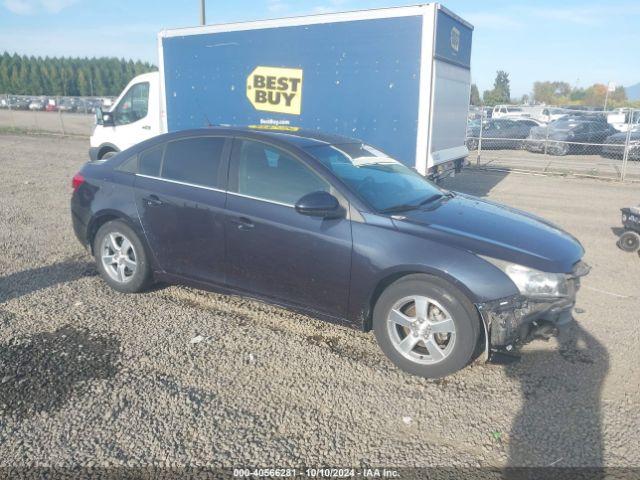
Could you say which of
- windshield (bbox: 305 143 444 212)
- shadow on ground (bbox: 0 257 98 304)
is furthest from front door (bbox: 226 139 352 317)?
shadow on ground (bbox: 0 257 98 304)

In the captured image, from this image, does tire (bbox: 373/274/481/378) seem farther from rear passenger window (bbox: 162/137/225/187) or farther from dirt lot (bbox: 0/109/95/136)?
dirt lot (bbox: 0/109/95/136)

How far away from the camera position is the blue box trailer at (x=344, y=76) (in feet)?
25.0

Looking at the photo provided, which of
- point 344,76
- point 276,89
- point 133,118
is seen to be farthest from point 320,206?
point 133,118

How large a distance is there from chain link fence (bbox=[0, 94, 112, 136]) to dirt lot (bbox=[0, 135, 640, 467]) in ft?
80.1

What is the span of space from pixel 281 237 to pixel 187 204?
98 cm

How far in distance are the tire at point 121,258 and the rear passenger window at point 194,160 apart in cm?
67

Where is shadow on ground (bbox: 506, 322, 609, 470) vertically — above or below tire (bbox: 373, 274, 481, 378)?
below

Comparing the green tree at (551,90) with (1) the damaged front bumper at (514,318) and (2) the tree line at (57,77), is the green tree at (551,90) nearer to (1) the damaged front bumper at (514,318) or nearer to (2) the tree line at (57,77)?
(2) the tree line at (57,77)

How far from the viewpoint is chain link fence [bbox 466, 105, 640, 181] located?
15906mm

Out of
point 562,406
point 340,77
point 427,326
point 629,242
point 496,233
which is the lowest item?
point 562,406

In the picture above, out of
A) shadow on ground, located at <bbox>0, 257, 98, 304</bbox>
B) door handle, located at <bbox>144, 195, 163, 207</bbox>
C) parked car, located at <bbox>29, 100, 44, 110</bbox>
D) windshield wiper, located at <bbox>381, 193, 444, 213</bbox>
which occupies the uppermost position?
Answer: parked car, located at <bbox>29, 100, 44, 110</bbox>

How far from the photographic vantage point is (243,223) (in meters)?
4.16

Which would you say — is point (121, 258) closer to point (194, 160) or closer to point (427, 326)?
point (194, 160)

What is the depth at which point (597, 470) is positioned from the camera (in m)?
2.71
